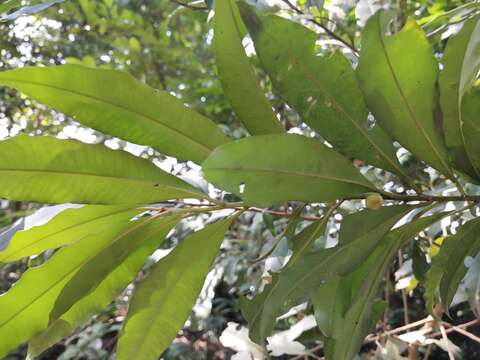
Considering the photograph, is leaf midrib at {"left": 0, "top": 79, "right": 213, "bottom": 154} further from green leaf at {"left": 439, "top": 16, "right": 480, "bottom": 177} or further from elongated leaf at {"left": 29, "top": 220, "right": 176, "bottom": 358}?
green leaf at {"left": 439, "top": 16, "right": 480, "bottom": 177}

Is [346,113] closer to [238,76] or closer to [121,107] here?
[238,76]

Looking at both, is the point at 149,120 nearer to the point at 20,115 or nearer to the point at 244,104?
the point at 244,104

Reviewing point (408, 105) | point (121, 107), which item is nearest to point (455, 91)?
point (408, 105)

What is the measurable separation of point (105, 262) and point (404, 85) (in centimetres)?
34

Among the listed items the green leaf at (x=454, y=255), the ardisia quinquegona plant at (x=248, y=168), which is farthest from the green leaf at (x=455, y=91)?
the green leaf at (x=454, y=255)

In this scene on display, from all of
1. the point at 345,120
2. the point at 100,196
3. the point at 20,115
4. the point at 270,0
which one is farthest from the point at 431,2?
the point at 20,115

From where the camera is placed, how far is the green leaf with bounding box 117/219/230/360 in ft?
1.94

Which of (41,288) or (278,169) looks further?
(41,288)

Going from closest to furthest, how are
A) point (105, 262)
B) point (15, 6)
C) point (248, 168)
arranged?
point (248, 168) → point (105, 262) → point (15, 6)

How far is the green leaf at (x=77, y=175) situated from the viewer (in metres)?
0.50

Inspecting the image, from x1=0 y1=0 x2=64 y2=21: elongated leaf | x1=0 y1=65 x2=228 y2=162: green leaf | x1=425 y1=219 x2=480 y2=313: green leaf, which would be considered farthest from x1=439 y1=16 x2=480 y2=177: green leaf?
x1=0 y1=0 x2=64 y2=21: elongated leaf

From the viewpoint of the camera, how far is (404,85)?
0.48 metres

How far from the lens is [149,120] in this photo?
0.54 meters

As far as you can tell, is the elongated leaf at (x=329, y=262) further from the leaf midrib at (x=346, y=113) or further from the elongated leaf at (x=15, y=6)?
the elongated leaf at (x=15, y=6)
